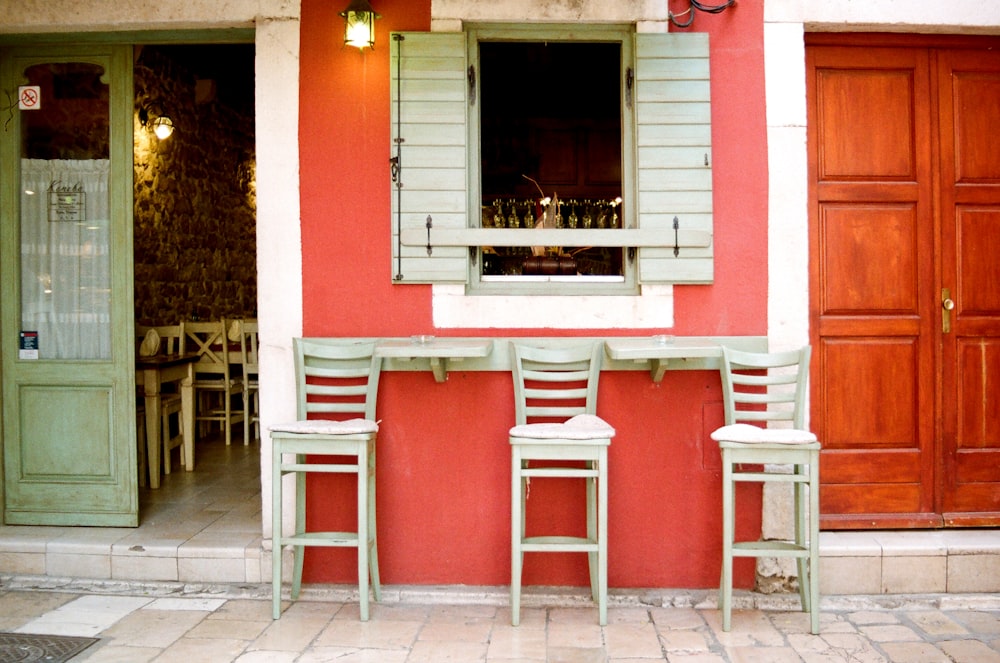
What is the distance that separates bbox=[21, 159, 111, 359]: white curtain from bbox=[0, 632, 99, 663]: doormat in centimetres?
153

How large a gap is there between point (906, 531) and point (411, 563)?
2.47 metres

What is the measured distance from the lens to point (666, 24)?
397cm

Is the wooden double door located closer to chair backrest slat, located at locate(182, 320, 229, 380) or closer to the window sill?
the window sill

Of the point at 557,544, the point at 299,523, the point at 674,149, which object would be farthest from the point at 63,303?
the point at 674,149

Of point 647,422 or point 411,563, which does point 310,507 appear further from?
point 647,422

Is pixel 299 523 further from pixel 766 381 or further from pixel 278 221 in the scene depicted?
pixel 766 381

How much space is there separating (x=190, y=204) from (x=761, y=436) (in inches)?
244

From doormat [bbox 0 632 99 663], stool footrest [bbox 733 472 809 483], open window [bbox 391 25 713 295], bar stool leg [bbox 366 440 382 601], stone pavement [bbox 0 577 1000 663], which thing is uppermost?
open window [bbox 391 25 713 295]

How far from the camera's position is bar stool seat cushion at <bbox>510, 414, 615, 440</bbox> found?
11.4 feet

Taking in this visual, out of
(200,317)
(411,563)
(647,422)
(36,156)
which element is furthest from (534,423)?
(200,317)

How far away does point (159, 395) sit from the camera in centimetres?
584

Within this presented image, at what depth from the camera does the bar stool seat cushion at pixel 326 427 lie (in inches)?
141

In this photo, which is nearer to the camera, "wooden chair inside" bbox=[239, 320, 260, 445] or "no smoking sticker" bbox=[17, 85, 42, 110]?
"no smoking sticker" bbox=[17, 85, 42, 110]

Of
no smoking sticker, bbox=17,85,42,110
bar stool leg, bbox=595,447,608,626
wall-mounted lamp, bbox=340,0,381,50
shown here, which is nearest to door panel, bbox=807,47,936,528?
bar stool leg, bbox=595,447,608,626
